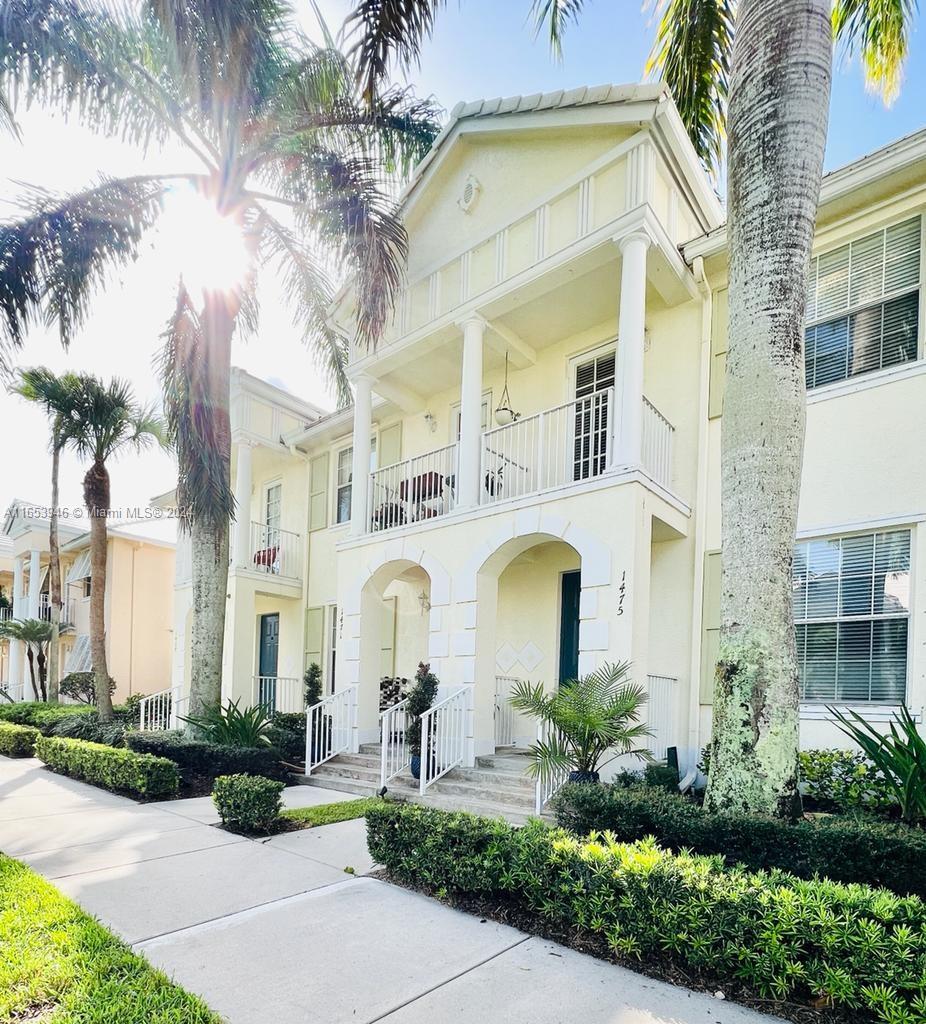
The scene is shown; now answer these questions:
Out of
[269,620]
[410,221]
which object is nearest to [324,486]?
[269,620]

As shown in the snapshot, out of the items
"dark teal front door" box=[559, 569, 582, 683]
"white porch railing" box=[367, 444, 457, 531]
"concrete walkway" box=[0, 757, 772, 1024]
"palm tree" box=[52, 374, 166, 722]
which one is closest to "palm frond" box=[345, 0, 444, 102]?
"white porch railing" box=[367, 444, 457, 531]

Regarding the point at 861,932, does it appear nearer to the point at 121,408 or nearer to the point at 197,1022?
the point at 197,1022

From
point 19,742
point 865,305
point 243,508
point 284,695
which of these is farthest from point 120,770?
point 865,305

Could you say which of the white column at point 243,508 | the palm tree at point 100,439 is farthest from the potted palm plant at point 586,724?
the palm tree at point 100,439

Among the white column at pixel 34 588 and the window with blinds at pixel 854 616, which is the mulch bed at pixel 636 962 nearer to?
the window with blinds at pixel 854 616

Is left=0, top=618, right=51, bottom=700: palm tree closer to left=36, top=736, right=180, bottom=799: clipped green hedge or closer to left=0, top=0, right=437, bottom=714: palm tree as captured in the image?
left=36, top=736, right=180, bottom=799: clipped green hedge

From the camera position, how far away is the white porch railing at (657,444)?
8375mm

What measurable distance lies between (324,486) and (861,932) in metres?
13.1

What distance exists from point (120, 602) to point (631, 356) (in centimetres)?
2005

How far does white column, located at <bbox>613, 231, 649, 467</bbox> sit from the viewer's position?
7.64 m

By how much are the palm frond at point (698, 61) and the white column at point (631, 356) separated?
3.77 metres

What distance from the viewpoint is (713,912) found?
348cm

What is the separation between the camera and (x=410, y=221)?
1112cm

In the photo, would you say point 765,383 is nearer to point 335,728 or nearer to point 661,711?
point 661,711
